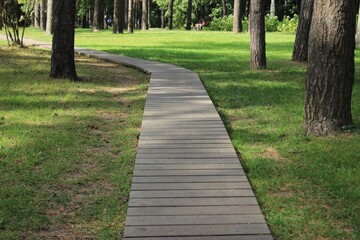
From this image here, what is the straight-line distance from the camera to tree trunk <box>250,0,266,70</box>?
14.2 m

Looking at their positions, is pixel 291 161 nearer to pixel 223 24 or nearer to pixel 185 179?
pixel 185 179

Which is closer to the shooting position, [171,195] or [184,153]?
[171,195]

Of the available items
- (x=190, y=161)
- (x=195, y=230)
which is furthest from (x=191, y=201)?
(x=190, y=161)

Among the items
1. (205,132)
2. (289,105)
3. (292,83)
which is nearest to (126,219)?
(205,132)

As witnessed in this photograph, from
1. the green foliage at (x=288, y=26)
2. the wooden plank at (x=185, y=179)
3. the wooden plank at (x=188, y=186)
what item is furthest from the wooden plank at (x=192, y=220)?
the green foliage at (x=288, y=26)

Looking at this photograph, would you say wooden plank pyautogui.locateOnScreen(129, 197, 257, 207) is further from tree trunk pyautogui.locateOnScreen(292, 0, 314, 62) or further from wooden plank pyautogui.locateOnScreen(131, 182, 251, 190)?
tree trunk pyautogui.locateOnScreen(292, 0, 314, 62)

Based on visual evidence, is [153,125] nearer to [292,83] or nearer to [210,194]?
[210,194]

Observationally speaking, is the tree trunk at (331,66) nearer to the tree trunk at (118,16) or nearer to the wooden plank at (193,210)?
the wooden plank at (193,210)

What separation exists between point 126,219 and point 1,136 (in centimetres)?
356

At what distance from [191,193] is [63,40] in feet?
27.8

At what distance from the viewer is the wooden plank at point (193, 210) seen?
4.28m

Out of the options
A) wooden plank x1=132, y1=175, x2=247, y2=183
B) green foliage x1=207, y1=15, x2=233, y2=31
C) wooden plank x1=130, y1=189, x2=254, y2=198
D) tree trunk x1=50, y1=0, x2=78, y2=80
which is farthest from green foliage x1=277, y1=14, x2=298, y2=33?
wooden plank x1=130, y1=189, x2=254, y2=198

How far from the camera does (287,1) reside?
60594 millimetres

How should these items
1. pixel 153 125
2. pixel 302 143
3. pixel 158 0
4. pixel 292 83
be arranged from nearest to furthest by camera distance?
pixel 302 143 → pixel 153 125 → pixel 292 83 → pixel 158 0
